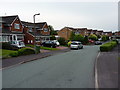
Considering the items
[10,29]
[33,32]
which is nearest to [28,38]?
[33,32]

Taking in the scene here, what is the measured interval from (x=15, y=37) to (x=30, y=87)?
30.3 metres

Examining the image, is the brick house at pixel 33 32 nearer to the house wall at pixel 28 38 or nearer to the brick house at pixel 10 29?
the house wall at pixel 28 38

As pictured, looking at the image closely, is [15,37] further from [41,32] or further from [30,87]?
[30,87]

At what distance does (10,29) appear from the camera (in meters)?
35.2

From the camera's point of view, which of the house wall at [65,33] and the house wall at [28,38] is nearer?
the house wall at [28,38]

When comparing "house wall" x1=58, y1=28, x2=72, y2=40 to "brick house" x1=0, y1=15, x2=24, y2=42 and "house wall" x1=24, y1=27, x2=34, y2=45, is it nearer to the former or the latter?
"house wall" x1=24, y1=27, x2=34, y2=45

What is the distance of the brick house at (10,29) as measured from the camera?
107 feet

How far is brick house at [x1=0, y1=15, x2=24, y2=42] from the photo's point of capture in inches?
1280

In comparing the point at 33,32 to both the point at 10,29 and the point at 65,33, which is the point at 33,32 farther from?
the point at 65,33

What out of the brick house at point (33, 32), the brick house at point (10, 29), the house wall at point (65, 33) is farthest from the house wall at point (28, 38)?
the house wall at point (65, 33)

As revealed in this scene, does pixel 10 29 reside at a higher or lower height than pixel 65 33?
lower

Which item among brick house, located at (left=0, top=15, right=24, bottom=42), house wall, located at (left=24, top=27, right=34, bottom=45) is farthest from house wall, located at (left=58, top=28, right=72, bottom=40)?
brick house, located at (left=0, top=15, right=24, bottom=42)

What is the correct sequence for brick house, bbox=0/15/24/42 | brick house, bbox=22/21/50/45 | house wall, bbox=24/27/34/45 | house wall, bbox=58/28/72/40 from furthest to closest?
1. house wall, bbox=58/28/72/40
2. brick house, bbox=22/21/50/45
3. house wall, bbox=24/27/34/45
4. brick house, bbox=0/15/24/42

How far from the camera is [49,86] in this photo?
6.94 meters
